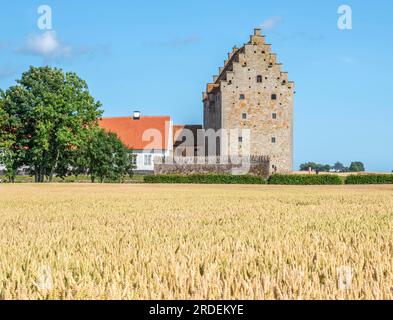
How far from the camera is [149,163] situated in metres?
86.1

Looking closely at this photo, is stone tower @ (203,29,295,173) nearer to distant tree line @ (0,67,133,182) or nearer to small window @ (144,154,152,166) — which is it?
small window @ (144,154,152,166)

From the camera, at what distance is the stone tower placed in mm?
71375

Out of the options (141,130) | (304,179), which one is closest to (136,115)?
(141,130)

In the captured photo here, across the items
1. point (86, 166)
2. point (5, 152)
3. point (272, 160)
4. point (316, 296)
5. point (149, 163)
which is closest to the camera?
point (316, 296)

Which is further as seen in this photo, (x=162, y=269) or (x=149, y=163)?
(x=149, y=163)

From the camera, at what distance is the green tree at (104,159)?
6134 cm

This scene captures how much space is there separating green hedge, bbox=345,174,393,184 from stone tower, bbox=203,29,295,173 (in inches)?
735

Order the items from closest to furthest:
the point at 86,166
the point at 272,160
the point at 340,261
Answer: the point at 340,261 < the point at 86,166 < the point at 272,160

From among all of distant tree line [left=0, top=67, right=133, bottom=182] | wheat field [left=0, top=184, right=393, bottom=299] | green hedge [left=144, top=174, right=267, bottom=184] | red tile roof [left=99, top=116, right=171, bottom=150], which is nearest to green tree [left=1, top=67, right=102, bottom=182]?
distant tree line [left=0, top=67, right=133, bottom=182]

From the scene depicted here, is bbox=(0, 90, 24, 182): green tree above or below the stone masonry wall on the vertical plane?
above

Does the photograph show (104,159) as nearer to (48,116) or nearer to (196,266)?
(48,116)
